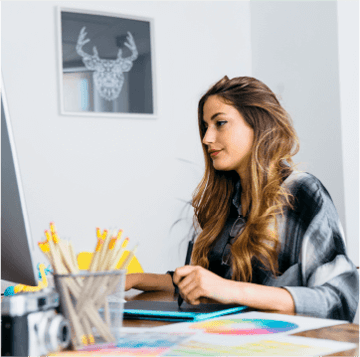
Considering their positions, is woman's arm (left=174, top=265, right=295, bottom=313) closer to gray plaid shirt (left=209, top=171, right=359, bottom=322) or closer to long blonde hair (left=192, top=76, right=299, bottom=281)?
gray plaid shirt (left=209, top=171, right=359, bottom=322)

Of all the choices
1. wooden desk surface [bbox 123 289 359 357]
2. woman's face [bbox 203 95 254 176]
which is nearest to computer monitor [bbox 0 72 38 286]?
wooden desk surface [bbox 123 289 359 357]

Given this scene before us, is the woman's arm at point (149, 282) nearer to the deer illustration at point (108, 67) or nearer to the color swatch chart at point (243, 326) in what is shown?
the color swatch chart at point (243, 326)

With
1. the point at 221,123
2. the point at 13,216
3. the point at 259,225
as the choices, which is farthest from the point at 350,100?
the point at 13,216

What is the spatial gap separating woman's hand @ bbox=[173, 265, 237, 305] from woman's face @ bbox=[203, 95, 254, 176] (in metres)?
0.56

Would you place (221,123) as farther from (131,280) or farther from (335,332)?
(335,332)

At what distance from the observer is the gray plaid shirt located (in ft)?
4.04

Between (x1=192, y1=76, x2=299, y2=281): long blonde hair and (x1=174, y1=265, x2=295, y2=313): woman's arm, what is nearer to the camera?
(x1=174, y1=265, x2=295, y2=313): woman's arm

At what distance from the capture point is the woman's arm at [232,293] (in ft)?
3.79

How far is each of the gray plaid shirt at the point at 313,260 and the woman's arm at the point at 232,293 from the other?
0.12ft

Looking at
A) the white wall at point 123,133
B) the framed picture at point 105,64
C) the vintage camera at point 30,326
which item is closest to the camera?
the vintage camera at point 30,326

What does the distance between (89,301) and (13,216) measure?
0.54 ft

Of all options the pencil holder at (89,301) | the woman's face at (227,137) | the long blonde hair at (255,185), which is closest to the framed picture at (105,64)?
the long blonde hair at (255,185)

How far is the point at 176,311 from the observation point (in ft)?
3.53

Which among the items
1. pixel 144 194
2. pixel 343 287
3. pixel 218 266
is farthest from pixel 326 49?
pixel 343 287
